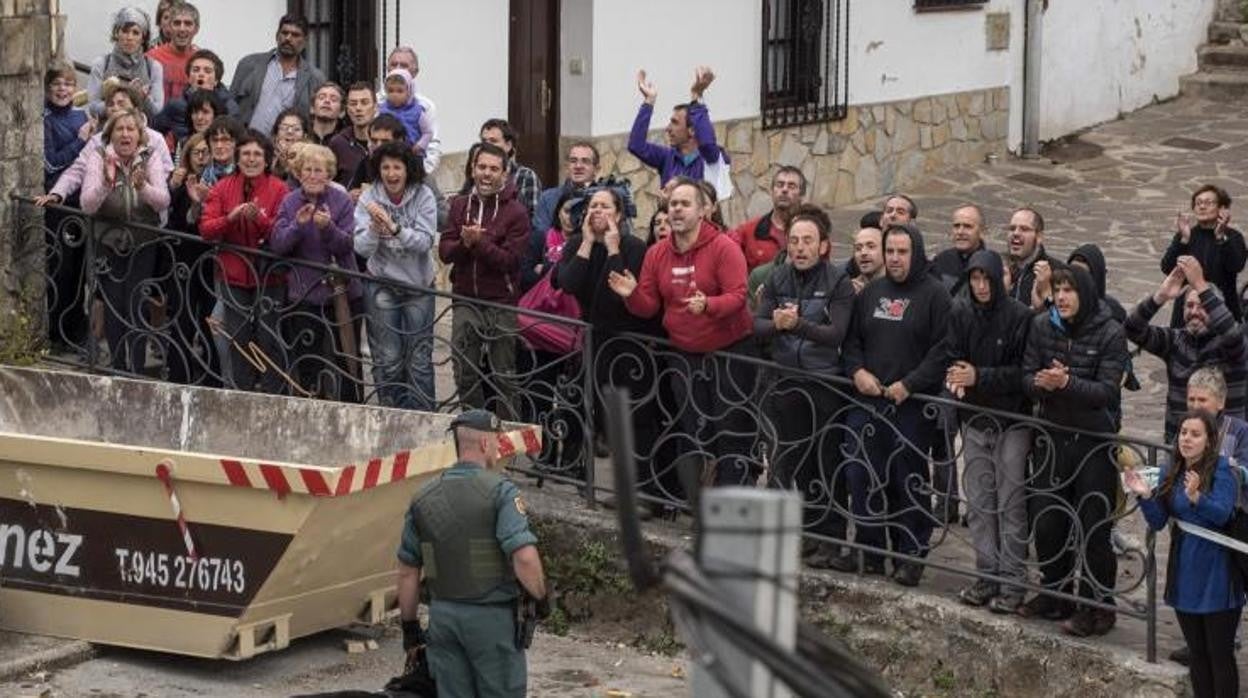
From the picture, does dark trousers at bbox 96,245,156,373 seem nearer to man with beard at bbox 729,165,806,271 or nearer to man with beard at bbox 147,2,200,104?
man with beard at bbox 147,2,200,104

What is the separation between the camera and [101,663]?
37.1 feet

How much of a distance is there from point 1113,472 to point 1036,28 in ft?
38.4

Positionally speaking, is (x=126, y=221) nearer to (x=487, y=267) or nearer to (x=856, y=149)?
(x=487, y=267)

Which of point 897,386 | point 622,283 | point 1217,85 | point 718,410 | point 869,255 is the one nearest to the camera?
point 897,386

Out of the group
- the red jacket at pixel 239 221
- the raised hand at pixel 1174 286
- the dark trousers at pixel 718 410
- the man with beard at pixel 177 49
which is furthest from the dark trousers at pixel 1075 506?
the man with beard at pixel 177 49

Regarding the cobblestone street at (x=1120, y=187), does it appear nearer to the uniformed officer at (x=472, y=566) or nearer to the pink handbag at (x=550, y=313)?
the pink handbag at (x=550, y=313)

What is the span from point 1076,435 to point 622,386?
212 centimetres

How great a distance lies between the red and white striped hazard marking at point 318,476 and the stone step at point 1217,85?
14.6 m

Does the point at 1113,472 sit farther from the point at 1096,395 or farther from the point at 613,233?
the point at 613,233

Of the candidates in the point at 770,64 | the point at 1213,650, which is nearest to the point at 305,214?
the point at 1213,650

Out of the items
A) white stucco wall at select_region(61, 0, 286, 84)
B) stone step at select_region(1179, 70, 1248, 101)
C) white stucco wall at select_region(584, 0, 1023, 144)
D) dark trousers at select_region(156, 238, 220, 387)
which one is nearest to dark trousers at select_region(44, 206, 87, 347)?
dark trousers at select_region(156, 238, 220, 387)

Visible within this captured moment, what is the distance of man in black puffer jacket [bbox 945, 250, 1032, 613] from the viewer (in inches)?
443

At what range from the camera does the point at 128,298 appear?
1331cm

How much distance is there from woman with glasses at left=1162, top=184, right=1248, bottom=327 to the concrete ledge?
9.39 ft
